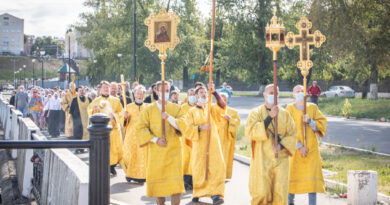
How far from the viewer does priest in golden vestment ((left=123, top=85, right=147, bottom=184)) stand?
30.5 feet

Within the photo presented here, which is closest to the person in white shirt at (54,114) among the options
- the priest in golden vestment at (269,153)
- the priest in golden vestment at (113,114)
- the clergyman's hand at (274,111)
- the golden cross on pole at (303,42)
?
the priest in golden vestment at (113,114)

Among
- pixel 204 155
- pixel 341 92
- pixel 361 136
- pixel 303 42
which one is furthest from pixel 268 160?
pixel 341 92

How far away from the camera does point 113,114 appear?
10.4 meters

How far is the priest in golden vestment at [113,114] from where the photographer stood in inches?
405

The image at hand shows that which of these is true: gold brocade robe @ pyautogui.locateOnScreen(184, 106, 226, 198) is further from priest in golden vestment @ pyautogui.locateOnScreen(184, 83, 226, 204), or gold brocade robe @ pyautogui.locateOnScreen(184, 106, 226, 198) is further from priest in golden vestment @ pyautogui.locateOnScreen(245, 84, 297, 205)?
priest in golden vestment @ pyautogui.locateOnScreen(245, 84, 297, 205)

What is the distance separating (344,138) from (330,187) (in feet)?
26.0

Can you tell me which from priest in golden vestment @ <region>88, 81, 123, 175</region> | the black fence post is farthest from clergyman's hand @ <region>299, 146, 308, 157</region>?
priest in golden vestment @ <region>88, 81, 123, 175</region>

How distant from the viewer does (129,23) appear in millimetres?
42531

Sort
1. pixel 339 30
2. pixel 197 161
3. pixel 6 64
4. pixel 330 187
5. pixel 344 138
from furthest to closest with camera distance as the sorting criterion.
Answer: pixel 6 64 → pixel 339 30 → pixel 344 138 → pixel 330 187 → pixel 197 161

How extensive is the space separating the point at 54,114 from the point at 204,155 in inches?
482

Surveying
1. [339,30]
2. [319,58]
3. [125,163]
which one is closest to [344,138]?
[125,163]

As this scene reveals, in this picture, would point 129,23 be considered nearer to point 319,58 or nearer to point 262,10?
point 262,10

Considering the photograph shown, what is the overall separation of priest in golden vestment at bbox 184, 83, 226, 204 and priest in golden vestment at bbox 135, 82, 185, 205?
2.41 ft

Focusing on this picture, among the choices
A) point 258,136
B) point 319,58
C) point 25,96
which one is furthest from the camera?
point 319,58
